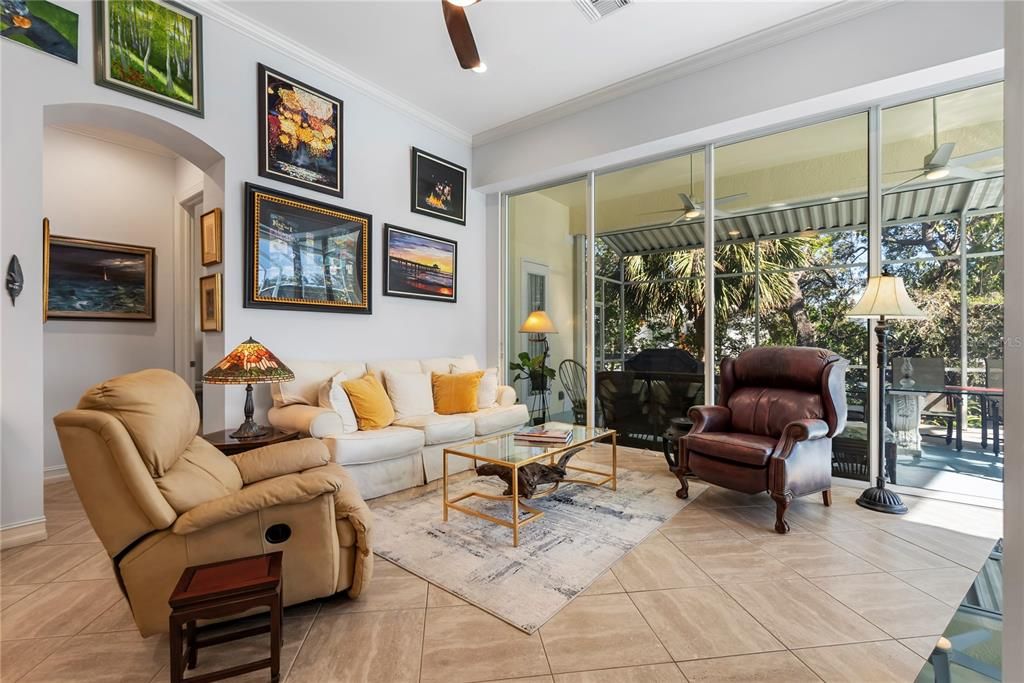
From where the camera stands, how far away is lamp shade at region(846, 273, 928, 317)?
295 centimetres

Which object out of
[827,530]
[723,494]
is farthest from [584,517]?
[827,530]

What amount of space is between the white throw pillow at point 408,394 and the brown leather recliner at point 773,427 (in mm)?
2137

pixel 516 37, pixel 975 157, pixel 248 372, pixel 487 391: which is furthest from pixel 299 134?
pixel 975 157

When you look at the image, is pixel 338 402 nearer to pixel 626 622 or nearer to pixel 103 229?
pixel 626 622

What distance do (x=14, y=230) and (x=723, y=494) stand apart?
464cm

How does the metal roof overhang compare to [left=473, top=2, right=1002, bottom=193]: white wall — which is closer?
[left=473, top=2, right=1002, bottom=193]: white wall

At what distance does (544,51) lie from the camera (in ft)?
12.4

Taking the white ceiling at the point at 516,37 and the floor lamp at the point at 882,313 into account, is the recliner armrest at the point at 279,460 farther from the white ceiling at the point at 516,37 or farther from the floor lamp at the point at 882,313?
the floor lamp at the point at 882,313

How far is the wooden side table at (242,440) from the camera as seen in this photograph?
109 inches

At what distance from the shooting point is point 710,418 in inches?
132

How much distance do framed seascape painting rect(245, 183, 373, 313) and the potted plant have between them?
75.4 inches

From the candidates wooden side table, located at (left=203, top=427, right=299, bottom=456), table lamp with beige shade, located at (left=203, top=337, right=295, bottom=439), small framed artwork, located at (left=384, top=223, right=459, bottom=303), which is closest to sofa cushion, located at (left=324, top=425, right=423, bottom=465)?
wooden side table, located at (left=203, top=427, right=299, bottom=456)

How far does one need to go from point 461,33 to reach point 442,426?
2658mm

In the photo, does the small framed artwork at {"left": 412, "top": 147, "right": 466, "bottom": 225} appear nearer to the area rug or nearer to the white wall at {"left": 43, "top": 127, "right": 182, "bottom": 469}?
the white wall at {"left": 43, "top": 127, "right": 182, "bottom": 469}
